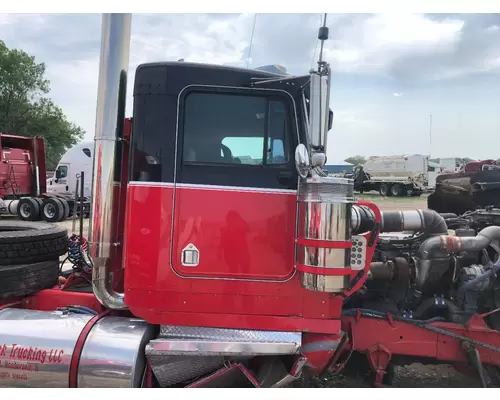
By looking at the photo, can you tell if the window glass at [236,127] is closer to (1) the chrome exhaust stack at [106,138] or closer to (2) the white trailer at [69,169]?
(1) the chrome exhaust stack at [106,138]

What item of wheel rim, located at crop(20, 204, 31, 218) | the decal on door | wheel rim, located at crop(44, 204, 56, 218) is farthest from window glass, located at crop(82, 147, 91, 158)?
the decal on door

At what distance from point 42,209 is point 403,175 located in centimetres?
2296

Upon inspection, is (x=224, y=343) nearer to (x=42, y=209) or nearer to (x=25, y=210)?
(x=42, y=209)

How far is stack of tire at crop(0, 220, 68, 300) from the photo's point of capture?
305 cm

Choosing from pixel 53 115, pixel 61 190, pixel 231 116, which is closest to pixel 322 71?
pixel 231 116

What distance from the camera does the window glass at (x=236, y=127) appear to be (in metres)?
2.72

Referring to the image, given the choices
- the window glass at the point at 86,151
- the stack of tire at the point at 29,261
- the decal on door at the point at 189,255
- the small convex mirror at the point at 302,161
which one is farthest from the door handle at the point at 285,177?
the window glass at the point at 86,151

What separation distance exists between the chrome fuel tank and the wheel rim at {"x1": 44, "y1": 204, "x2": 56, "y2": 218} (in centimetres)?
1303

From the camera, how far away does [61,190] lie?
18.4m

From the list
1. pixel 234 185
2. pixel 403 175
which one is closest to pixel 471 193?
pixel 234 185

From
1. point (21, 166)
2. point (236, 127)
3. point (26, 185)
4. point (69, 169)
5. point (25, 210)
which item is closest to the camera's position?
point (236, 127)

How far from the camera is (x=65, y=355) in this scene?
267 centimetres

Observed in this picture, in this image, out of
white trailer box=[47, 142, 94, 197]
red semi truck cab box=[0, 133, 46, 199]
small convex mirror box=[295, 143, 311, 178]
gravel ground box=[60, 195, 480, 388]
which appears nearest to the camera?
small convex mirror box=[295, 143, 311, 178]

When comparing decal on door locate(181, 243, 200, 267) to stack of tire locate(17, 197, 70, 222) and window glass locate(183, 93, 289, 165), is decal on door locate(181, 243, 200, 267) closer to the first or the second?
window glass locate(183, 93, 289, 165)
